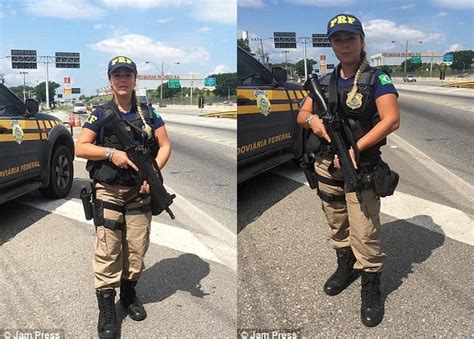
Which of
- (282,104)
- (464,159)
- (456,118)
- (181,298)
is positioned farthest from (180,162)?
(456,118)

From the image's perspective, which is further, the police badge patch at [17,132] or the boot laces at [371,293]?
the police badge patch at [17,132]

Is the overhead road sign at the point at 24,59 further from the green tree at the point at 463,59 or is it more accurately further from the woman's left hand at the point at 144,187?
the green tree at the point at 463,59

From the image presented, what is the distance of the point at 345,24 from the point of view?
2637 millimetres

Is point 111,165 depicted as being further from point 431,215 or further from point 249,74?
point 431,215

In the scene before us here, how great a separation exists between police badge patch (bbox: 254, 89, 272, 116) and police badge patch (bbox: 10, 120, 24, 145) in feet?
8.39

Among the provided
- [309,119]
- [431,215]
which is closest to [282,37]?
[431,215]

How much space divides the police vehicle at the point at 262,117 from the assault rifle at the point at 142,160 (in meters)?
1.55

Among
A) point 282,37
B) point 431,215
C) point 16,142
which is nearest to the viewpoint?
point 431,215

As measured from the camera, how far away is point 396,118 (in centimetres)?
264

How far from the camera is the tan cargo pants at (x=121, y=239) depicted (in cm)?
277

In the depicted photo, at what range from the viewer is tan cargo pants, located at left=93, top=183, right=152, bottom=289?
2766mm

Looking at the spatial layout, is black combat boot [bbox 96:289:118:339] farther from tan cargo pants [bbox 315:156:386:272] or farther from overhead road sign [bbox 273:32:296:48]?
overhead road sign [bbox 273:32:296:48]

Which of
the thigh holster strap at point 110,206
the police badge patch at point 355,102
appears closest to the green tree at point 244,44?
the police badge patch at point 355,102

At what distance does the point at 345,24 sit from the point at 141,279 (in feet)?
7.56
